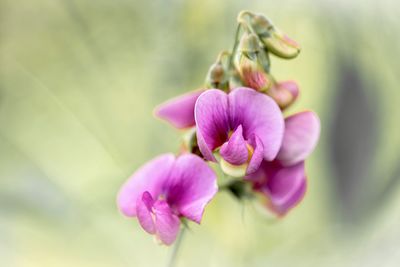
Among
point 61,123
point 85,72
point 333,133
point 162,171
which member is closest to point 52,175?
point 61,123

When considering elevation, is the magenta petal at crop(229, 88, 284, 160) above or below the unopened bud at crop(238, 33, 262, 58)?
below

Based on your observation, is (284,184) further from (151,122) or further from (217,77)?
(151,122)

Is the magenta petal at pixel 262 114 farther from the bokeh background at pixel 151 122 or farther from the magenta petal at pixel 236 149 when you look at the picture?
the bokeh background at pixel 151 122

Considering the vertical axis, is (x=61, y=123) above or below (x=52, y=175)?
above

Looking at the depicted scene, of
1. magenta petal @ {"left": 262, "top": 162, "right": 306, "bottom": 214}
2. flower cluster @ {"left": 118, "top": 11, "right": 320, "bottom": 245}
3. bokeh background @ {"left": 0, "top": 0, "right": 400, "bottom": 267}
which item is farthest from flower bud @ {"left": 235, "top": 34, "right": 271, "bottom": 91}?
bokeh background @ {"left": 0, "top": 0, "right": 400, "bottom": 267}

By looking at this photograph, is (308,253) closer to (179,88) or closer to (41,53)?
(179,88)

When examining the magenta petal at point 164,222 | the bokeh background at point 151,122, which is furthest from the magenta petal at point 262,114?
the bokeh background at point 151,122

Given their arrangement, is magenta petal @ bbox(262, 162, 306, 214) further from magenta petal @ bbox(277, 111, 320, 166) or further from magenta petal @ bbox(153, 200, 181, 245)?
magenta petal @ bbox(153, 200, 181, 245)
